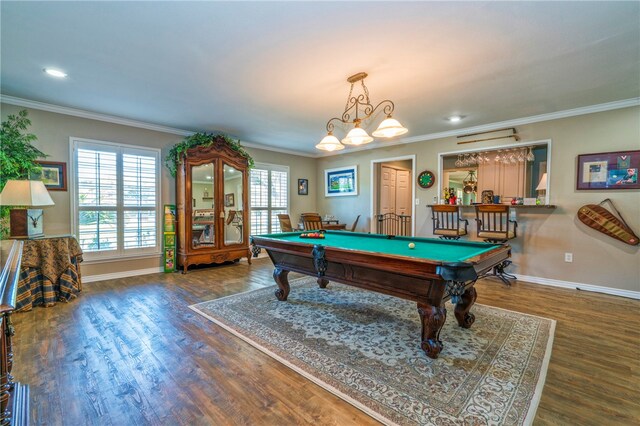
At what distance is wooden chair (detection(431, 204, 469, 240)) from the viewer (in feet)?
14.9

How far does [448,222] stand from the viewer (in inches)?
197

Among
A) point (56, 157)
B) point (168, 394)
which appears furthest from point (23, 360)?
point (56, 157)

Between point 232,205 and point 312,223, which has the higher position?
point 232,205

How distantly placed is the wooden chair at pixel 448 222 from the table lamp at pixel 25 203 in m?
5.30

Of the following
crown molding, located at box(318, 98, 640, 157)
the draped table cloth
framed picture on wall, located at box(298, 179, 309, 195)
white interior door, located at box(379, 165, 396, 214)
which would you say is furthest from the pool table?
framed picture on wall, located at box(298, 179, 309, 195)

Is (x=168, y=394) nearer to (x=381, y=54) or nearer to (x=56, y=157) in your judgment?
(x=381, y=54)

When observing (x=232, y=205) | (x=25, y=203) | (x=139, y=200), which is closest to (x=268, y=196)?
(x=232, y=205)

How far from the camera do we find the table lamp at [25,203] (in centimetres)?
296

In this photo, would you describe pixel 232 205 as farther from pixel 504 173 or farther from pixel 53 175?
pixel 504 173

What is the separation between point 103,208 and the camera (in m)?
4.23

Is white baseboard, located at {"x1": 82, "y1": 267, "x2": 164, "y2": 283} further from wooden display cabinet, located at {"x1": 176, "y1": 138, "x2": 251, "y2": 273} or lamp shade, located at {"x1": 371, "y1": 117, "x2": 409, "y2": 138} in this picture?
lamp shade, located at {"x1": 371, "y1": 117, "x2": 409, "y2": 138}

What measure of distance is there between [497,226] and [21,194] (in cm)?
630

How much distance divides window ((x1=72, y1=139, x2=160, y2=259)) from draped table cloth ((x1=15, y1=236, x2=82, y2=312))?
67 centimetres

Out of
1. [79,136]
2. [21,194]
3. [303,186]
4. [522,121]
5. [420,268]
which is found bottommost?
[420,268]
